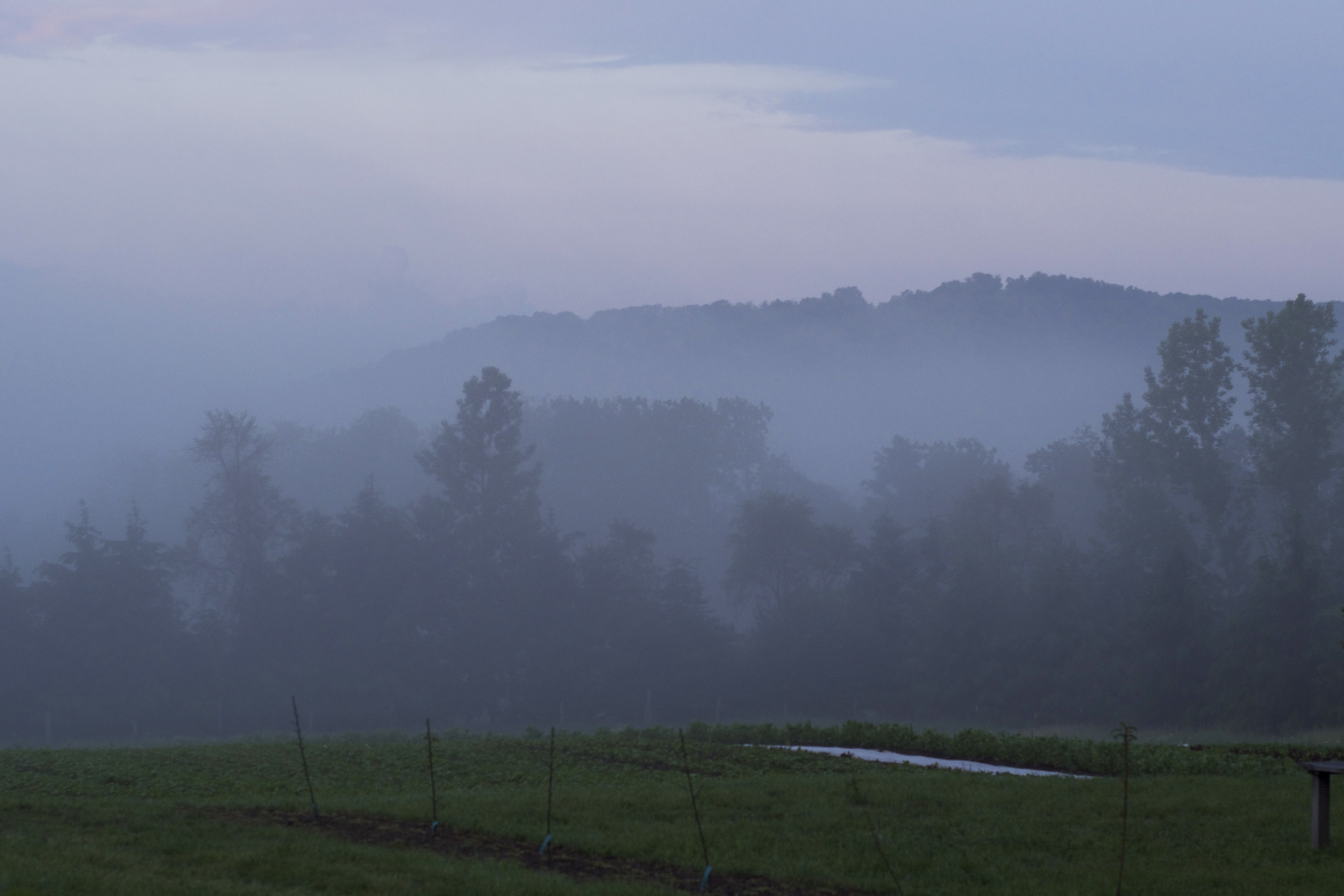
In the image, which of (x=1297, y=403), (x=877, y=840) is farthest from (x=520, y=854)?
(x=1297, y=403)

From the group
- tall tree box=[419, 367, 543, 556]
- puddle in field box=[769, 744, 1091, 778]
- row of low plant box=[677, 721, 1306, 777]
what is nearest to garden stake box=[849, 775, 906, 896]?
puddle in field box=[769, 744, 1091, 778]

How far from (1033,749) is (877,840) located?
46.2ft

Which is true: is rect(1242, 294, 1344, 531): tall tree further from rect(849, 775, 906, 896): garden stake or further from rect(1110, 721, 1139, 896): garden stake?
rect(1110, 721, 1139, 896): garden stake

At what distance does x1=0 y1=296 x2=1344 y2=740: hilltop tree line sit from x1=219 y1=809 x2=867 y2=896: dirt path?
47.3 meters

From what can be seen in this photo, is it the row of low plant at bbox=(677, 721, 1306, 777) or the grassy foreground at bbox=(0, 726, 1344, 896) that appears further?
the row of low plant at bbox=(677, 721, 1306, 777)

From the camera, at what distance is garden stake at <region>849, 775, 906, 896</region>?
11240 millimetres

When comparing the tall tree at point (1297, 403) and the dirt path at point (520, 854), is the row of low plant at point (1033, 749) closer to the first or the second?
the dirt path at point (520, 854)

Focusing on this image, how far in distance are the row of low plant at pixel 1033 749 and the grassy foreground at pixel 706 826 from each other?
145 mm

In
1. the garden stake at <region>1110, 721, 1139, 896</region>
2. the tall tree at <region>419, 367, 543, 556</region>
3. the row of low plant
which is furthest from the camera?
the tall tree at <region>419, 367, 543, 556</region>

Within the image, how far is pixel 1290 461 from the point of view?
67.9 m

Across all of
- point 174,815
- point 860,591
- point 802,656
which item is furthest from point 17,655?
point 174,815

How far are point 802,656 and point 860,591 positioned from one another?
21.9 ft

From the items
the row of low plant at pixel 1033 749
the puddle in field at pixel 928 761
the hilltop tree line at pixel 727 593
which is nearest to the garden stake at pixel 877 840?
the puddle in field at pixel 928 761

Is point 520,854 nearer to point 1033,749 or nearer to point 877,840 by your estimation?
point 877,840
